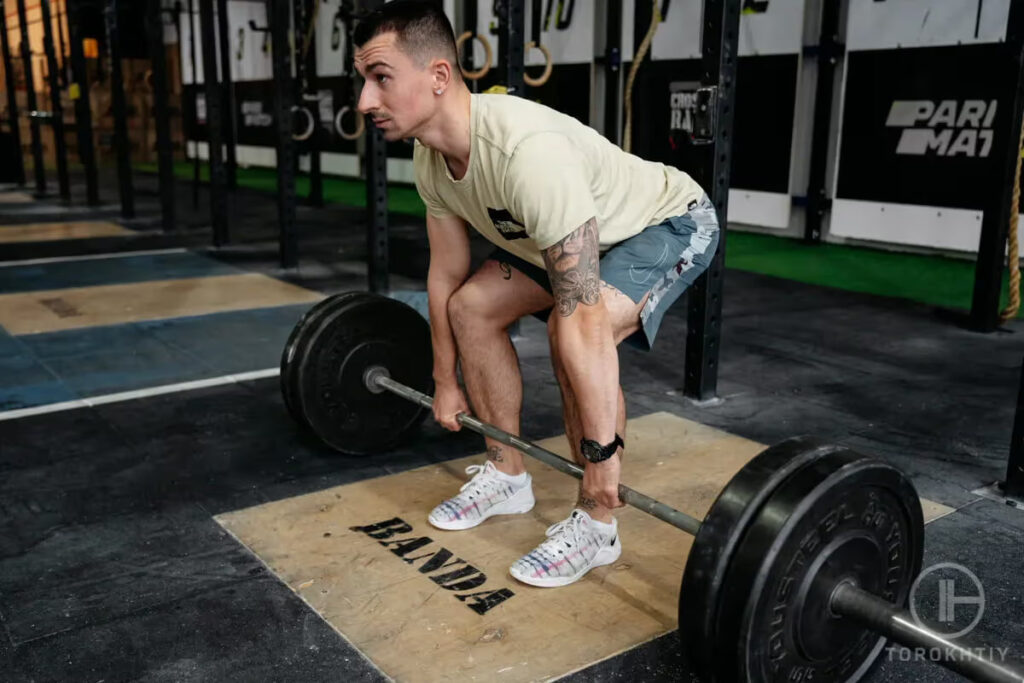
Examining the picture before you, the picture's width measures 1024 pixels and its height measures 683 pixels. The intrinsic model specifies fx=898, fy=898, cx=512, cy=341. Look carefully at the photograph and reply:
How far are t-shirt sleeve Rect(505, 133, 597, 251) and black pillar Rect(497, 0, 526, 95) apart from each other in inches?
68.6

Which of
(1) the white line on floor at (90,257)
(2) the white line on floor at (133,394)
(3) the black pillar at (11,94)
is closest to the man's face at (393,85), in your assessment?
(2) the white line on floor at (133,394)

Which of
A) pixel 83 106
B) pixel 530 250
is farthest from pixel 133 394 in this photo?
pixel 83 106

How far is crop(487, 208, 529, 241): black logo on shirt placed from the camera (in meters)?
1.62

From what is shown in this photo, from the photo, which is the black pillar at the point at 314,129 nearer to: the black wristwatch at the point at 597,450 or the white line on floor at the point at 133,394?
the white line on floor at the point at 133,394

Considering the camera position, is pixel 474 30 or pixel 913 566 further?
pixel 474 30

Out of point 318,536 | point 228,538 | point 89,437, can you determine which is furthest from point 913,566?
point 89,437

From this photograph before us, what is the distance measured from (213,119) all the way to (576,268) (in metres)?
4.65

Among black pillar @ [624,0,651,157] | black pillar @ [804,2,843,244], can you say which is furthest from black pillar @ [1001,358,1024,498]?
black pillar @ [804,2,843,244]

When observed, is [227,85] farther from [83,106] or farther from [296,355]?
[296,355]

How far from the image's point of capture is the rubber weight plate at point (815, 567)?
1.13 meters

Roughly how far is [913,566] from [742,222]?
541 cm

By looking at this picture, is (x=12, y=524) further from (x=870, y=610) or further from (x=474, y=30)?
(x=474, y=30)

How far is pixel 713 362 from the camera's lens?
2.73m

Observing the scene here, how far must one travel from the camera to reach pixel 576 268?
146 centimetres
